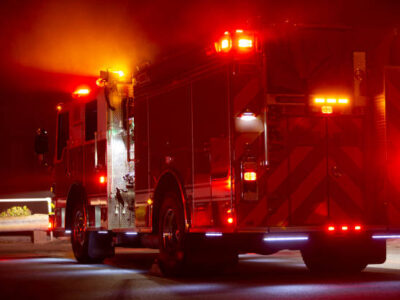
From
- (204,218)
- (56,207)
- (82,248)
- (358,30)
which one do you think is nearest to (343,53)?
(358,30)

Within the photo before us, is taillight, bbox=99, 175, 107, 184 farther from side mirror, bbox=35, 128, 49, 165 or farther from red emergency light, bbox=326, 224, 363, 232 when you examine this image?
red emergency light, bbox=326, 224, 363, 232

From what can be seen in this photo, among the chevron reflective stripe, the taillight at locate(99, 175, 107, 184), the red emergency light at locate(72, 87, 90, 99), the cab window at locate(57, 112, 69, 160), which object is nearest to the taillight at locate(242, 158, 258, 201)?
the chevron reflective stripe

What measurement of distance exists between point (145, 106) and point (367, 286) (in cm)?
432

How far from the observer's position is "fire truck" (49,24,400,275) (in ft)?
31.0

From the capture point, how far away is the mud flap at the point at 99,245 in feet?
44.3

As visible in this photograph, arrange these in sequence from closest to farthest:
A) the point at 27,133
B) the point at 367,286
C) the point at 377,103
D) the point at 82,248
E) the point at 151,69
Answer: the point at 367,286
the point at 377,103
the point at 151,69
the point at 82,248
the point at 27,133

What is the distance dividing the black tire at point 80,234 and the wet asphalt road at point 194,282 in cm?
18

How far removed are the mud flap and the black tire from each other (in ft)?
0.20

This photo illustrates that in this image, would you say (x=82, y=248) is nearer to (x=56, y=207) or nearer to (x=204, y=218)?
(x=56, y=207)

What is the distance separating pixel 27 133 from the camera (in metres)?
49.9

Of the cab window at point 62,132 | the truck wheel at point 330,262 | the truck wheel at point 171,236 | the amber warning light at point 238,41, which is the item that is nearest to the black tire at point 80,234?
the cab window at point 62,132

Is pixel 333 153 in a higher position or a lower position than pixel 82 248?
higher

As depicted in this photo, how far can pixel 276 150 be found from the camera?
9516 mm

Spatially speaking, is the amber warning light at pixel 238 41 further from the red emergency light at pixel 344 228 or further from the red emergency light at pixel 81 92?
the red emergency light at pixel 81 92
